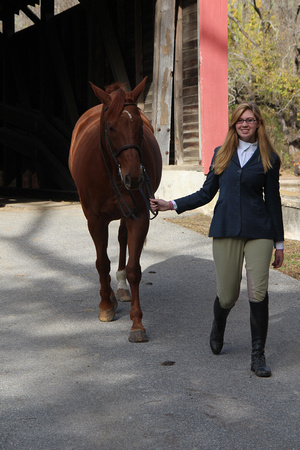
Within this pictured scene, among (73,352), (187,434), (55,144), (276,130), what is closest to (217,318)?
(73,352)

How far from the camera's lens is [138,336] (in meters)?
4.51

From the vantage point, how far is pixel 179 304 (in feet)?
18.4

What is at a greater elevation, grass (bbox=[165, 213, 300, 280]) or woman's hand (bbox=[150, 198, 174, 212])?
woman's hand (bbox=[150, 198, 174, 212])

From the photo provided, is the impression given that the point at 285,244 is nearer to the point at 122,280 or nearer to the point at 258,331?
the point at 122,280

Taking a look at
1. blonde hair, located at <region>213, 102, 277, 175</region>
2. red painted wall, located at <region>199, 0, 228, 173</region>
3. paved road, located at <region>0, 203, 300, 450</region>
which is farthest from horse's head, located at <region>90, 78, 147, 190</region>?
red painted wall, located at <region>199, 0, 228, 173</region>

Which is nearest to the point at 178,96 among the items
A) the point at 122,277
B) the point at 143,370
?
the point at 122,277

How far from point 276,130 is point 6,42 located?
15511 mm

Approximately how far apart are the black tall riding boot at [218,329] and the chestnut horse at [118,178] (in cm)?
58

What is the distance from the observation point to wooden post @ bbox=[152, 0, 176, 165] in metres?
11.9

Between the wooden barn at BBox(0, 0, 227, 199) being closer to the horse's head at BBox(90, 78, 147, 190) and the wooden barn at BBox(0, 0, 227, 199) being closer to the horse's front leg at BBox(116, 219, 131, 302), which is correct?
the horse's front leg at BBox(116, 219, 131, 302)

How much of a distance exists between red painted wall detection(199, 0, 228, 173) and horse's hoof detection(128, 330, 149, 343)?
6.93m

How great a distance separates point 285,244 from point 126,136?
16.3 ft

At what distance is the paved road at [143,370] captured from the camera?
117 inches

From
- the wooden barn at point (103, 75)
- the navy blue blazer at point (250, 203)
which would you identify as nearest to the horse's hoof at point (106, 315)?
the navy blue blazer at point (250, 203)
